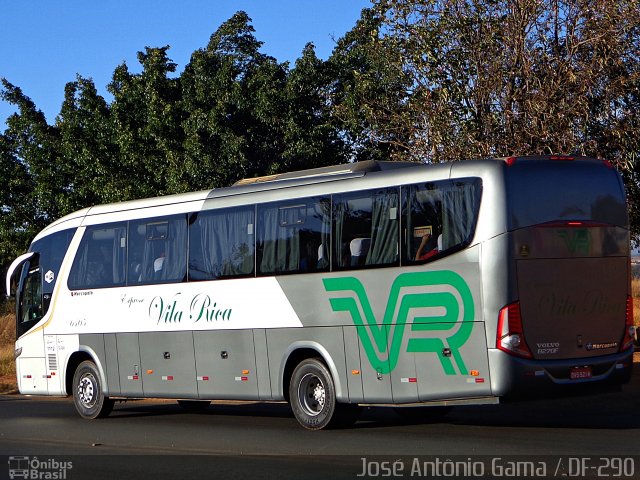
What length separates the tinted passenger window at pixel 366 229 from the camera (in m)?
14.2

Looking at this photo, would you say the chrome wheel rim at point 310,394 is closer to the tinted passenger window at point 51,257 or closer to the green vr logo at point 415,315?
the green vr logo at point 415,315

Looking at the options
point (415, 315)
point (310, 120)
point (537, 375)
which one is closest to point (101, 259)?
point (415, 315)

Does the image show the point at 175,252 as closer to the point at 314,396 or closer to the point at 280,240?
the point at 280,240

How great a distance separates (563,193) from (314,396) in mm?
4426

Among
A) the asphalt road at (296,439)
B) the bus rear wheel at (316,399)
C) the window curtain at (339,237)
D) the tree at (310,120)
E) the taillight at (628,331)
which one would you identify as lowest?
the asphalt road at (296,439)

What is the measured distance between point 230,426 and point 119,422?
2498 mm

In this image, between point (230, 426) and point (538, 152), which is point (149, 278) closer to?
point (230, 426)

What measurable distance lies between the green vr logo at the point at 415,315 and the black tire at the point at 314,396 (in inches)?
34.0

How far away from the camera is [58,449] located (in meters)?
13.8

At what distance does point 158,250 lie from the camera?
17.6m

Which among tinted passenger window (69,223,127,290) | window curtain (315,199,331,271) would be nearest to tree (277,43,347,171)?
tinted passenger window (69,223,127,290)

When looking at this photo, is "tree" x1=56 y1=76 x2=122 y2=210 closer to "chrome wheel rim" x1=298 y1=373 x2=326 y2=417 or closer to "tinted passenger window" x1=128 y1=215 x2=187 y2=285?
"tinted passenger window" x1=128 y1=215 x2=187 y2=285

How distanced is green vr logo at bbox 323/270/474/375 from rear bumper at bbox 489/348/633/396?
505 mm

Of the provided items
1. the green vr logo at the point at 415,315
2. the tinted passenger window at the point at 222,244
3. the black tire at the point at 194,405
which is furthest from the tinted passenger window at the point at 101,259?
the green vr logo at the point at 415,315
